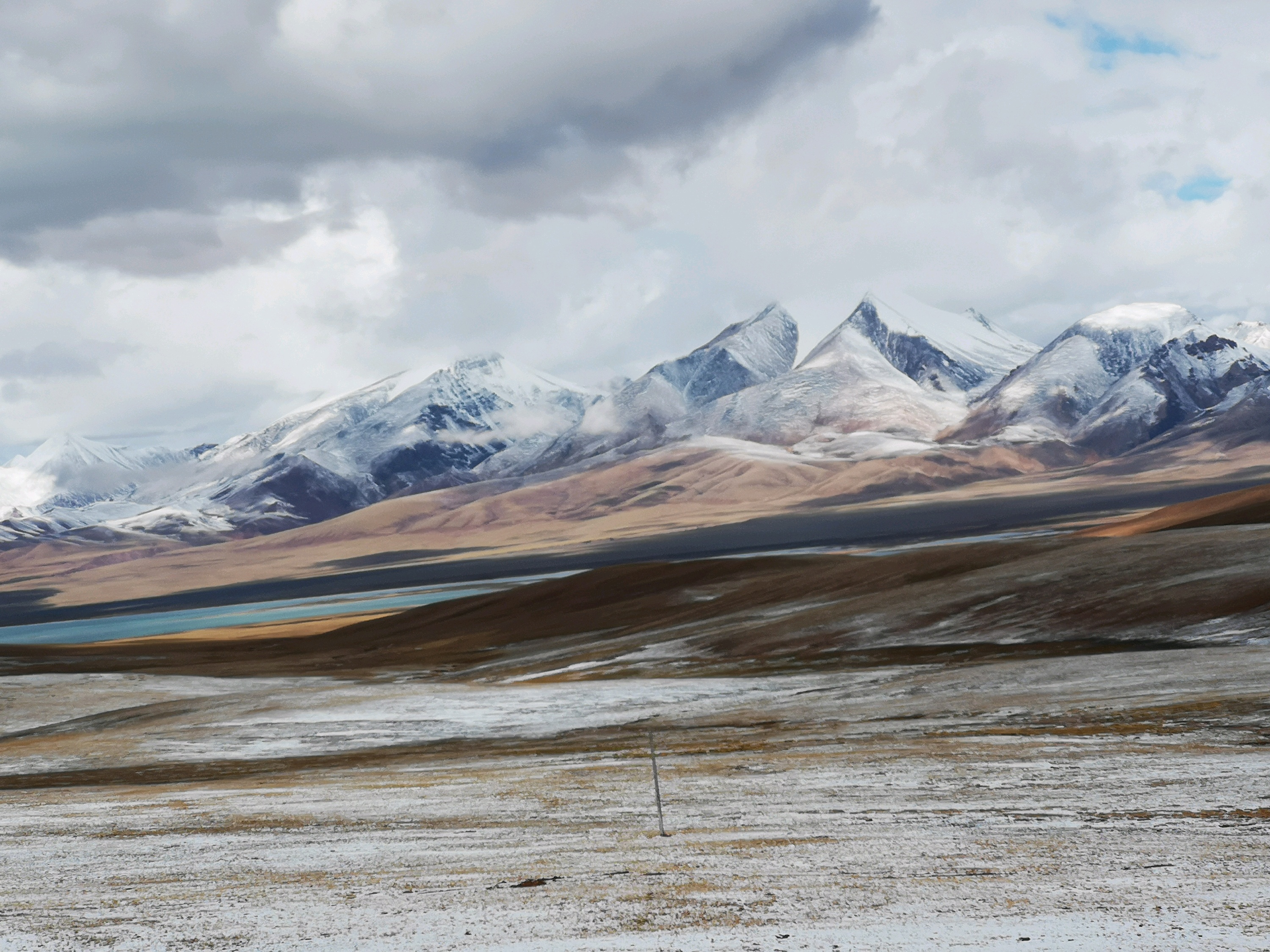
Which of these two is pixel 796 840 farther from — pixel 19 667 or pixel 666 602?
pixel 19 667

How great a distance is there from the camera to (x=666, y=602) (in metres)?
102

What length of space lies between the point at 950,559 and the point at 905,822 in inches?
2973

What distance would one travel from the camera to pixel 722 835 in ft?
58.3

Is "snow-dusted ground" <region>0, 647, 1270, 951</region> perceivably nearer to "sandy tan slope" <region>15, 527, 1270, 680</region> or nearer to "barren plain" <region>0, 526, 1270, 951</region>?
"barren plain" <region>0, 526, 1270, 951</region>

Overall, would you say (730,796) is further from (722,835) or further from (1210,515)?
(1210,515)

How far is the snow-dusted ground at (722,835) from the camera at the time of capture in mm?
12266

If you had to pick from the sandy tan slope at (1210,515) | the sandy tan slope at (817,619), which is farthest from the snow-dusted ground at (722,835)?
the sandy tan slope at (1210,515)

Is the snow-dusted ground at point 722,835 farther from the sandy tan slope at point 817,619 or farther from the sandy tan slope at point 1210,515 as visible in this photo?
the sandy tan slope at point 1210,515

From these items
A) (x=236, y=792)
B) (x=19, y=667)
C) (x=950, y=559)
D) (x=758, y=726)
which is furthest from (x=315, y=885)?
(x=19, y=667)

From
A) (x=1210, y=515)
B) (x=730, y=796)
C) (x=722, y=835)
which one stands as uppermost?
(x=722, y=835)

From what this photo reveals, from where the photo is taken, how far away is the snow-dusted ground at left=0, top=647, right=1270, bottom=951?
12266 mm

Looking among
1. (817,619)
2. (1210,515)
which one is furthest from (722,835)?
(1210,515)

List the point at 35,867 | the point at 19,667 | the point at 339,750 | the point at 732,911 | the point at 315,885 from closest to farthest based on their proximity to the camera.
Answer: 1. the point at 732,911
2. the point at 315,885
3. the point at 35,867
4. the point at 339,750
5. the point at 19,667

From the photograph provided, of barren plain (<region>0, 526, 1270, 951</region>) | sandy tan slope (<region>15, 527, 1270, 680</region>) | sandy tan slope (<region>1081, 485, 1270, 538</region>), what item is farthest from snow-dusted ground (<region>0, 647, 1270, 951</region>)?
sandy tan slope (<region>1081, 485, 1270, 538</region>)
